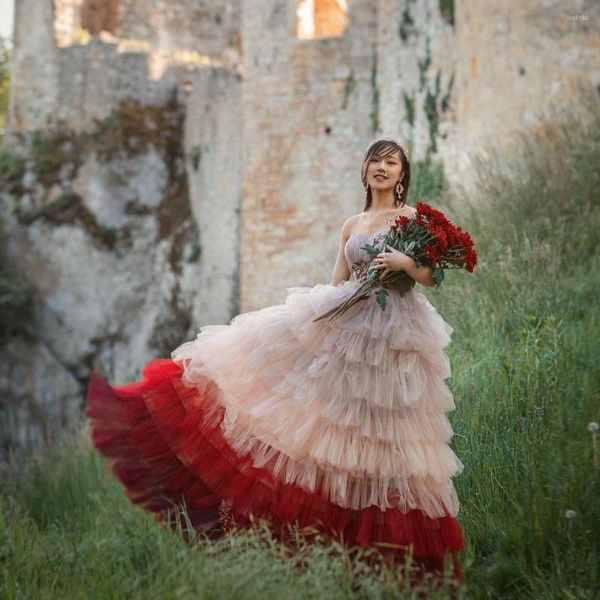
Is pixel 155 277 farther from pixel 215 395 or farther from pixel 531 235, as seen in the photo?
pixel 215 395

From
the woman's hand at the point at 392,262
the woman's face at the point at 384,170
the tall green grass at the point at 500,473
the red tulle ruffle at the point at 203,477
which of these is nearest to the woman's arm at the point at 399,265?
the woman's hand at the point at 392,262

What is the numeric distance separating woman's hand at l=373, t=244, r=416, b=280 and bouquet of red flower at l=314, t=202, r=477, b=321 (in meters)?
0.03

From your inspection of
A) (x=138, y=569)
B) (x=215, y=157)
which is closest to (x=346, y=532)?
(x=138, y=569)

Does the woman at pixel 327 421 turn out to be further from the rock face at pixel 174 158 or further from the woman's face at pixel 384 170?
the rock face at pixel 174 158

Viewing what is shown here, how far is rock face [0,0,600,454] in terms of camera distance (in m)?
11.9

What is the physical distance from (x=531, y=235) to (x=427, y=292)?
0.84 m

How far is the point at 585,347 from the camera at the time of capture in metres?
4.80

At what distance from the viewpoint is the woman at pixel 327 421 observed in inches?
129

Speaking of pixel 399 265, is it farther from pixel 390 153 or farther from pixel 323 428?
pixel 323 428

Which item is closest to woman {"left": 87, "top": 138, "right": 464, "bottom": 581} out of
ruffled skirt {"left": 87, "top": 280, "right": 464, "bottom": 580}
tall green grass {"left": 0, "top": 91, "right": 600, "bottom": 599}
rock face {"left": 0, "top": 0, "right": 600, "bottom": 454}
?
ruffled skirt {"left": 87, "top": 280, "right": 464, "bottom": 580}

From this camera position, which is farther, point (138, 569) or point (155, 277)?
point (155, 277)

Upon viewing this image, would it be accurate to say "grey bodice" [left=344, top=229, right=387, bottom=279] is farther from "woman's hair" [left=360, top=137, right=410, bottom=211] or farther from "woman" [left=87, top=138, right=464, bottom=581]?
"woman's hair" [left=360, top=137, right=410, bottom=211]

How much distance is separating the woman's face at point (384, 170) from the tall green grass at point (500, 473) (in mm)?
1305

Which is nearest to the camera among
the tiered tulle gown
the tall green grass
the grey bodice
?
the tall green grass
